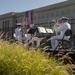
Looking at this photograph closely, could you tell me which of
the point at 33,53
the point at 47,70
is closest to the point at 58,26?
the point at 33,53

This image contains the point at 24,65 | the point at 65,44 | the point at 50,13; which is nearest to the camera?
the point at 24,65

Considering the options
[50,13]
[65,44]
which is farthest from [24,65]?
[50,13]

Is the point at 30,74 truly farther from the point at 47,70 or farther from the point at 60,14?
the point at 60,14

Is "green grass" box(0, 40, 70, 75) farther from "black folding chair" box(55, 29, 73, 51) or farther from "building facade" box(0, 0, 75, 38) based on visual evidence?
"building facade" box(0, 0, 75, 38)

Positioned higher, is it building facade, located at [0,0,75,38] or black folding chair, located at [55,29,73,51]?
building facade, located at [0,0,75,38]

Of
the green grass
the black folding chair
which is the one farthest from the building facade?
the green grass

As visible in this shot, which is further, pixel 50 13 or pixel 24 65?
pixel 50 13

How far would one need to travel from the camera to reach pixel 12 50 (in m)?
5.22

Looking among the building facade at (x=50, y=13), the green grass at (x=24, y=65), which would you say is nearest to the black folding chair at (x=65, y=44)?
the green grass at (x=24, y=65)

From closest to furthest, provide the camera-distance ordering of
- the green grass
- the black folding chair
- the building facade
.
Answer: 1. the green grass
2. the black folding chair
3. the building facade

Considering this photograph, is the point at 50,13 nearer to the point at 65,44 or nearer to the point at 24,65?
the point at 65,44

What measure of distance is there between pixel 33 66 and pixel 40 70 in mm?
131

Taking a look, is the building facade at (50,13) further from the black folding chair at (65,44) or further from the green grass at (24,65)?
the green grass at (24,65)

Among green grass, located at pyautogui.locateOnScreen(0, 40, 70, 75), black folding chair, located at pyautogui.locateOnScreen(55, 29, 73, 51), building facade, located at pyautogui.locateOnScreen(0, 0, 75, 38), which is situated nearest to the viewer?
green grass, located at pyautogui.locateOnScreen(0, 40, 70, 75)
